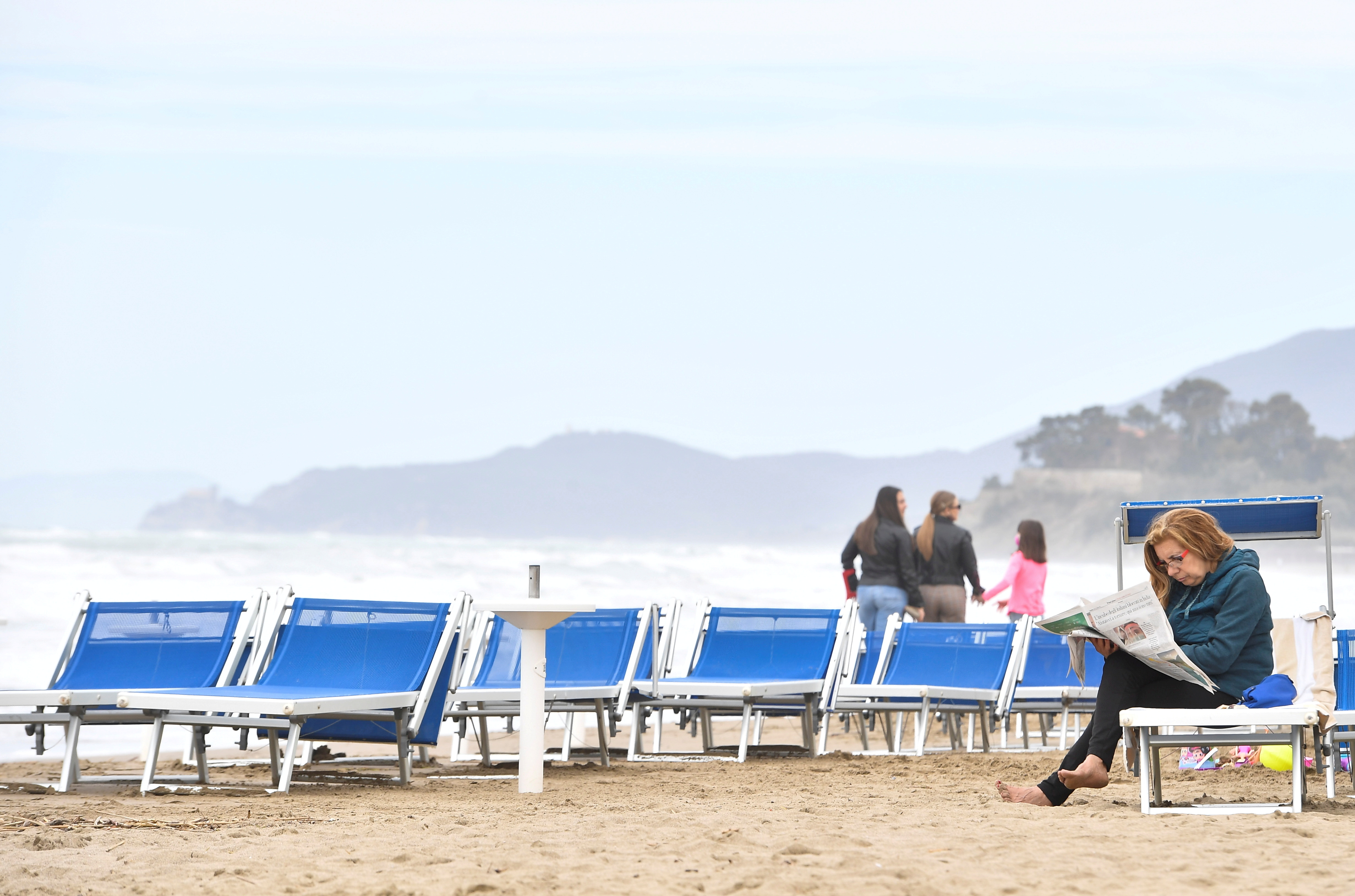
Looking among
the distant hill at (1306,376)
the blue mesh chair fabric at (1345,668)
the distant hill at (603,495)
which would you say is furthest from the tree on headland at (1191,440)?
the blue mesh chair fabric at (1345,668)

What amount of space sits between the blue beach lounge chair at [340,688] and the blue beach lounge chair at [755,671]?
149 cm

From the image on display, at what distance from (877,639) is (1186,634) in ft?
12.6

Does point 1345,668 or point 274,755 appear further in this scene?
point 274,755

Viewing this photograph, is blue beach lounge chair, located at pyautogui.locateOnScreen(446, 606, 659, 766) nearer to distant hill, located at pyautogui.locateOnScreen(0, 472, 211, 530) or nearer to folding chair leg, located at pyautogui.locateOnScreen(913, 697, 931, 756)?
folding chair leg, located at pyautogui.locateOnScreen(913, 697, 931, 756)

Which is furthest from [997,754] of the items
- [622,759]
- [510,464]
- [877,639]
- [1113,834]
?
[510,464]

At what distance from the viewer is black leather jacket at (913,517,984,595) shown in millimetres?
10625

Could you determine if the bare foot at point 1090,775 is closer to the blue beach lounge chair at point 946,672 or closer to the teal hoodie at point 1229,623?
the teal hoodie at point 1229,623

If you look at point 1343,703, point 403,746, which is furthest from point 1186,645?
point 403,746

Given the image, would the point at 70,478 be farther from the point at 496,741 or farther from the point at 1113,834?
the point at 1113,834

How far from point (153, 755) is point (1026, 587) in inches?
263

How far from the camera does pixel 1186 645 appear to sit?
527 cm

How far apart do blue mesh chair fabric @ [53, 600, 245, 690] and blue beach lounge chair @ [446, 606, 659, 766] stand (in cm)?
117

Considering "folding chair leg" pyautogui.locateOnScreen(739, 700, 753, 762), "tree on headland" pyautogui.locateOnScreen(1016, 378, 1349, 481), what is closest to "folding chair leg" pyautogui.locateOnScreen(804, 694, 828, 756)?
"folding chair leg" pyautogui.locateOnScreen(739, 700, 753, 762)

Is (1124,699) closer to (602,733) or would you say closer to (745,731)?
(745,731)
